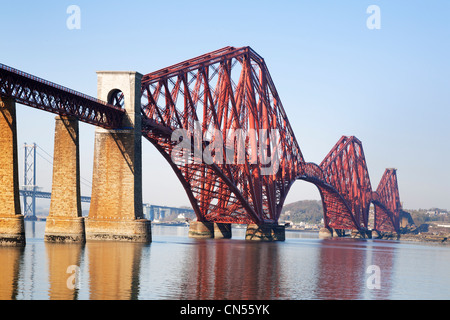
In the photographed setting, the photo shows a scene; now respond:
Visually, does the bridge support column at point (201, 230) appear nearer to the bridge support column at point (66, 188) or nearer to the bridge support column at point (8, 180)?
the bridge support column at point (66, 188)

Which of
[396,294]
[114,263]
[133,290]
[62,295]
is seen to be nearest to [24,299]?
[62,295]

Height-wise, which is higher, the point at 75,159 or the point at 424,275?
the point at 75,159

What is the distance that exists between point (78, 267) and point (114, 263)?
14.2 feet

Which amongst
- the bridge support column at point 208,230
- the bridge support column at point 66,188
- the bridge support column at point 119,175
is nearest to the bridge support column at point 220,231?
the bridge support column at point 208,230

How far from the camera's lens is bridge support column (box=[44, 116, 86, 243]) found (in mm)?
64188

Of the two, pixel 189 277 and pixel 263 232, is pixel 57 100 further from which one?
pixel 263 232

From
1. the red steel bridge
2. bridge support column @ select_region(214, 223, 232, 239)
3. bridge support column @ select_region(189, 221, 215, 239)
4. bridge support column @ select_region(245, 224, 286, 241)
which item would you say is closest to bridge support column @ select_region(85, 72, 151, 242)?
the red steel bridge

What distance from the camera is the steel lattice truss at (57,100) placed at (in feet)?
181

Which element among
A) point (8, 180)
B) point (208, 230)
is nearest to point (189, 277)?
point (8, 180)

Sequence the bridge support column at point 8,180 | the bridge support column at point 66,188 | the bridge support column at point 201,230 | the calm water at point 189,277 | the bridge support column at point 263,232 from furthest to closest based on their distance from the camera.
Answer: the bridge support column at point 201,230, the bridge support column at point 263,232, the bridge support column at point 66,188, the bridge support column at point 8,180, the calm water at point 189,277

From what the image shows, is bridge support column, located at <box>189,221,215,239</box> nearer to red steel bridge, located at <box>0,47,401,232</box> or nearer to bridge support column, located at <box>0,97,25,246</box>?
red steel bridge, located at <box>0,47,401,232</box>

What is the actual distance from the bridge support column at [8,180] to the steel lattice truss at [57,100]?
77.8 inches
